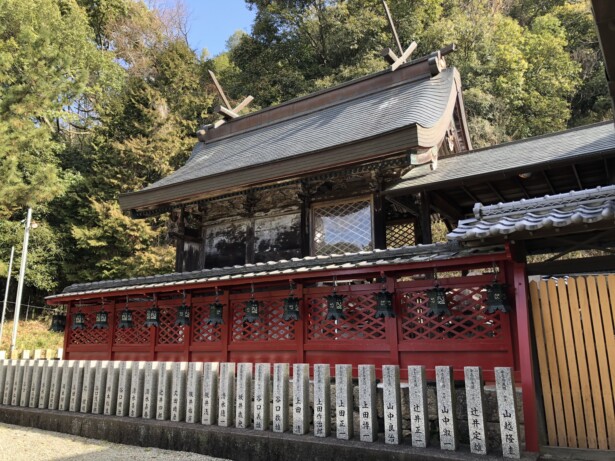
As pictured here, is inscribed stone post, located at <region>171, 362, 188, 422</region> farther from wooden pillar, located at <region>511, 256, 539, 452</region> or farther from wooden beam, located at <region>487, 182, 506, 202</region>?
wooden beam, located at <region>487, 182, 506, 202</region>

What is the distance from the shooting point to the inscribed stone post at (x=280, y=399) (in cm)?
493

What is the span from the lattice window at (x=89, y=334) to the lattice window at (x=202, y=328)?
2418 mm

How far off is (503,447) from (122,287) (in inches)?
275

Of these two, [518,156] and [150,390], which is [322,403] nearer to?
[150,390]

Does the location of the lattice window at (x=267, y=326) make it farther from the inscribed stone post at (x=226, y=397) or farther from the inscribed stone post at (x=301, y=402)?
the inscribed stone post at (x=301, y=402)

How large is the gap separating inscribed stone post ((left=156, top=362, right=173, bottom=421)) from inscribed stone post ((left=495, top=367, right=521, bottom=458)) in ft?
13.7

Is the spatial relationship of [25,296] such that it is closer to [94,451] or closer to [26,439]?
[26,439]

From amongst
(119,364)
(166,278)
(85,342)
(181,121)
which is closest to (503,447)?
(119,364)

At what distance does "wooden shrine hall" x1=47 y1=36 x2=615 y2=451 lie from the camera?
16.4ft

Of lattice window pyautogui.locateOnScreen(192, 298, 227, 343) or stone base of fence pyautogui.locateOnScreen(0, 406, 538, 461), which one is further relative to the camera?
lattice window pyautogui.locateOnScreen(192, 298, 227, 343)

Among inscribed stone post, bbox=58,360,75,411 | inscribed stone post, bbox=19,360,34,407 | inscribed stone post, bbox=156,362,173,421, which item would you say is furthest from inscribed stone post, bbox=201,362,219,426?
inscribed stone post, bbox=19,360,34,407

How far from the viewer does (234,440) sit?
4945 mm

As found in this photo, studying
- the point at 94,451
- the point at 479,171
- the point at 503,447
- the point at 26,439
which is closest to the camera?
the point at 503,447

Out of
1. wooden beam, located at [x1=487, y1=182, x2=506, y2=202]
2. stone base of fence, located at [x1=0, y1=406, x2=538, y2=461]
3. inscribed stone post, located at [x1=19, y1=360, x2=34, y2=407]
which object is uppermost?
wooden beam, located at [x1=487, y1=182, x2=506, y2=202]
